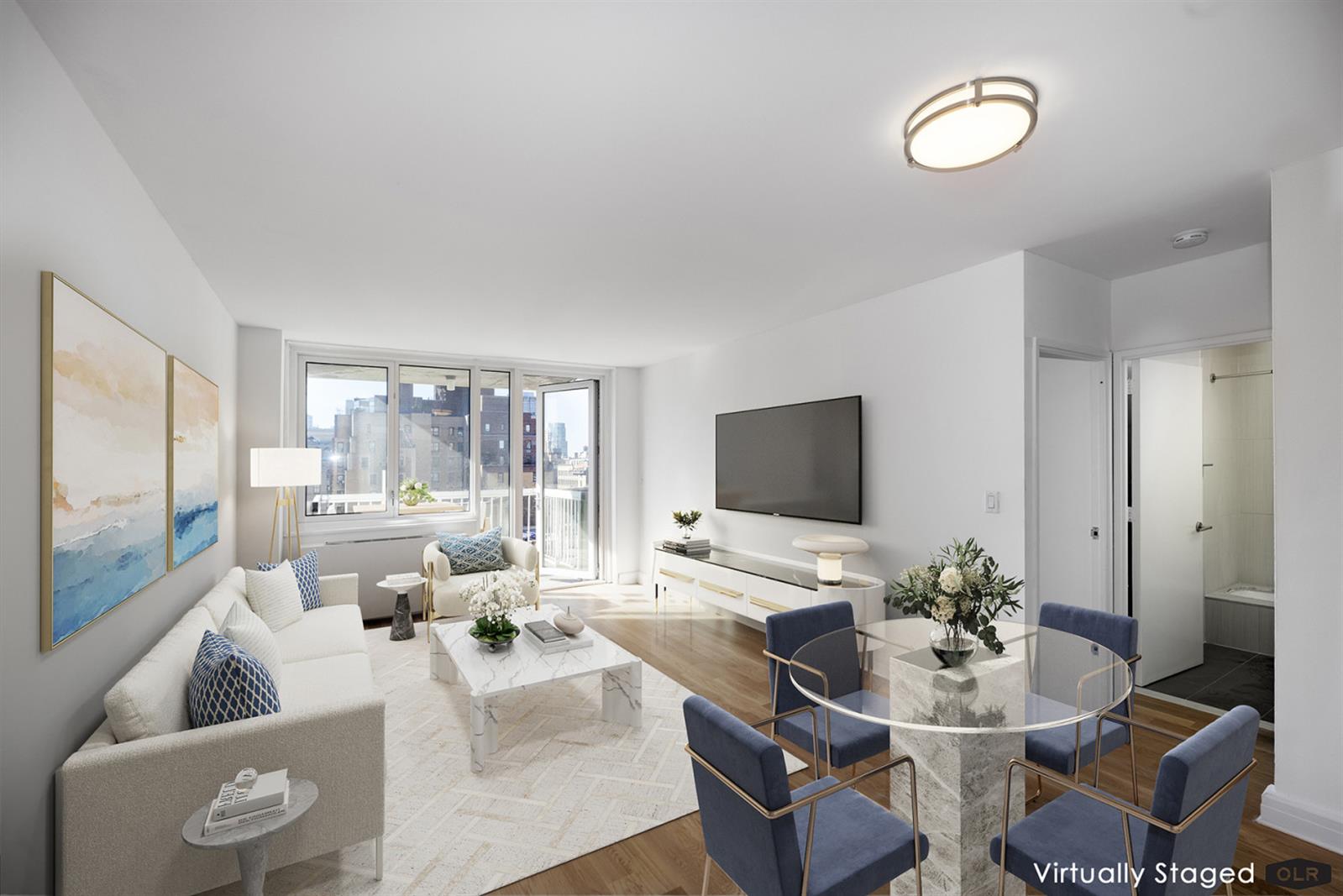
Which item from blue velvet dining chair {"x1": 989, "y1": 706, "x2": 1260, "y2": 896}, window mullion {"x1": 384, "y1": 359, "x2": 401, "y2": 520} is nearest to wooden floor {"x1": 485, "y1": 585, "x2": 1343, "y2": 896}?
blue velvet dining chair {"x1": 989, "y1": 706, "x2": 1260, "y2": 896}

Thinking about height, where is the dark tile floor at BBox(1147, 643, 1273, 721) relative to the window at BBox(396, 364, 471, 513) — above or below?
below

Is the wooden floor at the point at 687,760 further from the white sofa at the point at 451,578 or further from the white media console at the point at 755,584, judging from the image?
the white sofa at the point at 451,578

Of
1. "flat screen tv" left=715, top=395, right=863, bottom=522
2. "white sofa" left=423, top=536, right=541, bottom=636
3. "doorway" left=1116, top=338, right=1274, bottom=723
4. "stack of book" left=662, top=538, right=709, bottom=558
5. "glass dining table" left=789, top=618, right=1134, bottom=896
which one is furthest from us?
"stack of book" left=662, top=538, right=709, bottom=558

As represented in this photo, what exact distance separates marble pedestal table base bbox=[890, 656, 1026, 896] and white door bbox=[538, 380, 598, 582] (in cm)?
548

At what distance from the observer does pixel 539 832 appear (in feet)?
8.04

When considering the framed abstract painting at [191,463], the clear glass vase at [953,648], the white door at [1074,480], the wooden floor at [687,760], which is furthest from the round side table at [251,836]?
the white door at [1074,480]

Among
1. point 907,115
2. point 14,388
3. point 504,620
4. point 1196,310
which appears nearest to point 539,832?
point 504,620

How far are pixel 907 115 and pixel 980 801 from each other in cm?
215

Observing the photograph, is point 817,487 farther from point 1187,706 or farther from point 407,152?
point 407,152

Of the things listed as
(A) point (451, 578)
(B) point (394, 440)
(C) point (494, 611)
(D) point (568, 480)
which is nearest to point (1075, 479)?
(C) point (494, 611)

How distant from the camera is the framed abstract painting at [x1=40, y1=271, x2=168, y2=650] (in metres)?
1.68

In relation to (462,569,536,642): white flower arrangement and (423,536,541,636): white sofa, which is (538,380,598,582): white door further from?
(462,569,536,642): white flower arrangement

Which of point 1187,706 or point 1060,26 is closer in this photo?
point 1060,26

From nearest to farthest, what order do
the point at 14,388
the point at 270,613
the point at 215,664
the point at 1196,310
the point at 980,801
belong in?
1. the point at 14,388
2. the point at 980,801
3. the point at 215,664
4. the point at 1196,310
5. the point at 270,613
